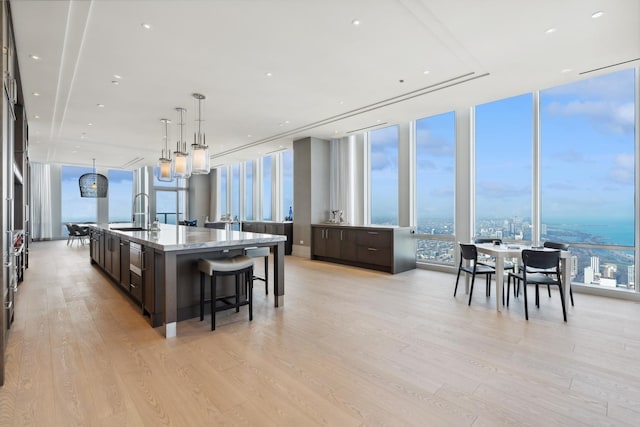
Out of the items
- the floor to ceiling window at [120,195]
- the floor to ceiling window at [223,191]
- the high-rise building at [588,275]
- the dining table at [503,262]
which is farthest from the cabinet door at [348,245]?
the floor to ceiling window at [120,195]

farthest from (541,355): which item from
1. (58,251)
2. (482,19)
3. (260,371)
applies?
(58,251)

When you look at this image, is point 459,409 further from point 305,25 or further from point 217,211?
point 217,211

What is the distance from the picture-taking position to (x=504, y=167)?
17.6 ft

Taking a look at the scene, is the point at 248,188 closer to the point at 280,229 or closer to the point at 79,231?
the point at 280,229

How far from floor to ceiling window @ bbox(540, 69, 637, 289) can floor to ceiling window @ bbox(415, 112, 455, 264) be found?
147cm

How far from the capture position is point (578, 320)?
3.38m

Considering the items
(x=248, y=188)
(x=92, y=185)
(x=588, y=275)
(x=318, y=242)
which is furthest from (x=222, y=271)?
(x=248, y=188)

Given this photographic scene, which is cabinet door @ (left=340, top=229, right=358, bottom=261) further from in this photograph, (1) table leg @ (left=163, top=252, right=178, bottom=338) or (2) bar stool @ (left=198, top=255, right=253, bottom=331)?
(1) table leg @ (left=163, top=252, right=178, bottom=338)

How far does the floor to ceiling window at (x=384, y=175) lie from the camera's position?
6805 millimetres

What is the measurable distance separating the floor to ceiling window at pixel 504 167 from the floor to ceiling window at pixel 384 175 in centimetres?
164

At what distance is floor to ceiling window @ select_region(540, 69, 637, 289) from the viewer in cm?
427

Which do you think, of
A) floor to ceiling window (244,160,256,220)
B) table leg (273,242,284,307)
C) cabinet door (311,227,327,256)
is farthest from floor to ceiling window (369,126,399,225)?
floor to ceiling window (244,160,256,220)

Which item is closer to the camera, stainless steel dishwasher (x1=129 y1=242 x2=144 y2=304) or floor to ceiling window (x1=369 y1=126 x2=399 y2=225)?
stainless steel dishwasher (x1=129 y1=242 x2=144 y2=304)

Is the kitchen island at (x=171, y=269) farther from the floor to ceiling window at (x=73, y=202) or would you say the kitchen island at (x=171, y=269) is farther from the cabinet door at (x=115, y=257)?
the floor to ceiling window at (x=73, y=202)
